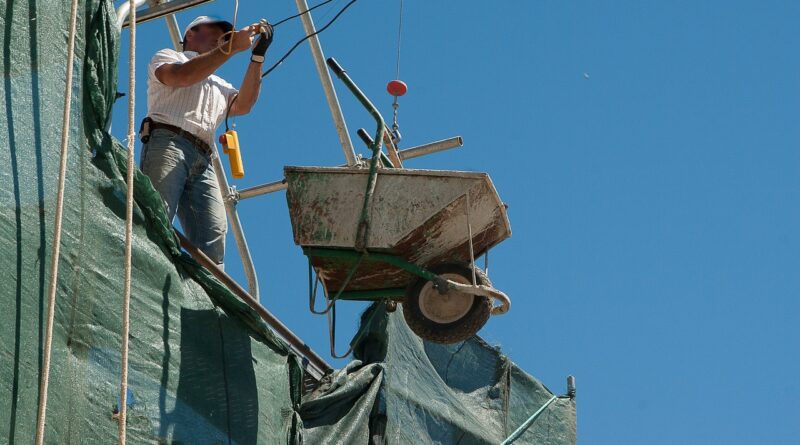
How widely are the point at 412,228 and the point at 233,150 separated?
3.30 ft

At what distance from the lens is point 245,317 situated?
6.95 metres

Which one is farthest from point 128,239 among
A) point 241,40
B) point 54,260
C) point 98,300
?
point 241,40

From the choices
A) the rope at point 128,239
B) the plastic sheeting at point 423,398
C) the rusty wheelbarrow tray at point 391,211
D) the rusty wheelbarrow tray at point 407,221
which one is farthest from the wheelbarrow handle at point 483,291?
the rope at point 128,239

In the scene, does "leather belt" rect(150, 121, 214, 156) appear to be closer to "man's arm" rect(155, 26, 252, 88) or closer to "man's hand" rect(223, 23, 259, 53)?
"man's arm" rect(155, 26, 252, 88)

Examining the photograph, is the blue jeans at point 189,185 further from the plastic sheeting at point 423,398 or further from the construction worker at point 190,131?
the plastic sheeting at point 423,398

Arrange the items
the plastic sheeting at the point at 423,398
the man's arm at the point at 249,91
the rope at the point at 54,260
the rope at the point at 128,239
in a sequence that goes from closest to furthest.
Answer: the rope at the point at 54,260 → the rope at the point at 128,239 → the man's arm at the point at 249,91 → the plastic sheeting at the point at 423,398

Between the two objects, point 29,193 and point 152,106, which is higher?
point 152,106

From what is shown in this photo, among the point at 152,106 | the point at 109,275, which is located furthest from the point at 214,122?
the point at 109,275

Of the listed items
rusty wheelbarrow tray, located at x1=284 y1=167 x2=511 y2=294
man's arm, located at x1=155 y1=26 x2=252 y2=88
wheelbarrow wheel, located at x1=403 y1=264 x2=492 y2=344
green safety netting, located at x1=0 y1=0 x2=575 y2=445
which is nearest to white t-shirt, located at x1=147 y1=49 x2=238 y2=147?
man's arm, located at x1=155 y1=26 x2=252 y2=88

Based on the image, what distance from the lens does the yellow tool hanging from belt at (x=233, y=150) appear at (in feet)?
25.2

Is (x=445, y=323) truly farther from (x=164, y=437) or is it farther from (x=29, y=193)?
(x=29, y=193)

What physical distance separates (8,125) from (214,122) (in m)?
2.05

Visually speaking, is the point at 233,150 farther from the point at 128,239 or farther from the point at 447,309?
the point at 128,239

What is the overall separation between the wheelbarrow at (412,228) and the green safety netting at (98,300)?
621 millimetres
